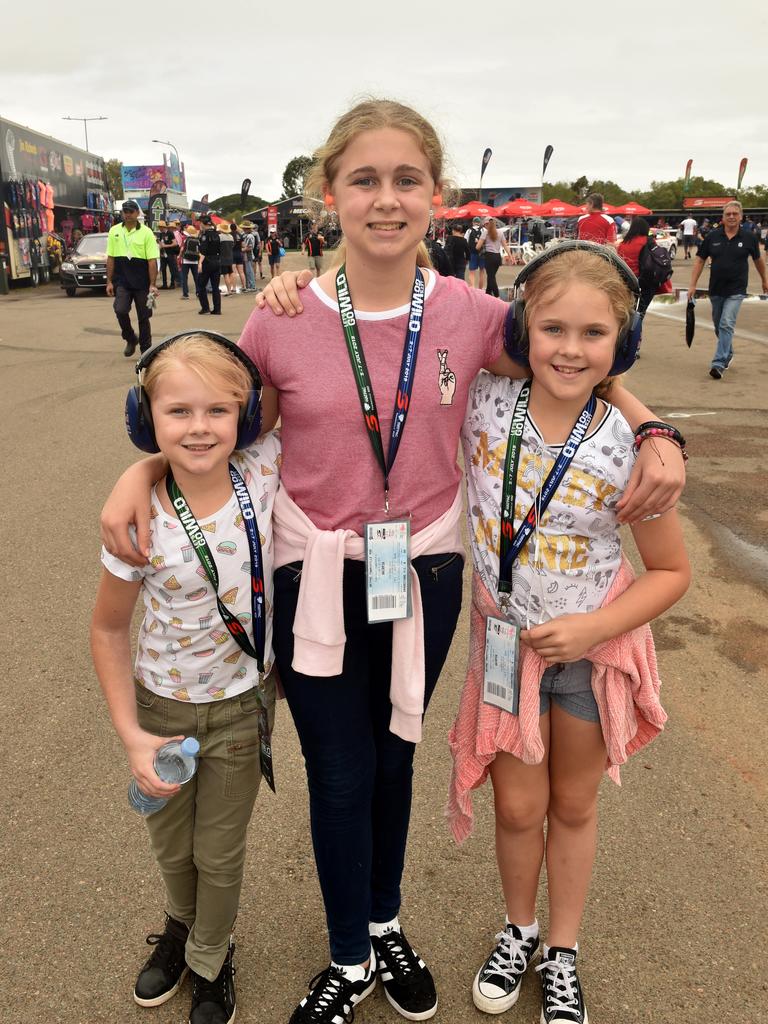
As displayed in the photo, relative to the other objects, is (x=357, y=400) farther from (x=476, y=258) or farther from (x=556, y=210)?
(x=556, y=210)

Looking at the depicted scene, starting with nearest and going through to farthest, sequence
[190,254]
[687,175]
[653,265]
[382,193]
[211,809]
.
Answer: [382,193] < [211,809] < [653,265] < [190,254] < [687,175]

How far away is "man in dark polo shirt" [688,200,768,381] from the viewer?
9.66m

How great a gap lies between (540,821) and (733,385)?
8.52 metres

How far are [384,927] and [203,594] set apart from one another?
108 cm

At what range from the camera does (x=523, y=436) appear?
1891mm

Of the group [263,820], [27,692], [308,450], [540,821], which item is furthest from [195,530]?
[27,692]

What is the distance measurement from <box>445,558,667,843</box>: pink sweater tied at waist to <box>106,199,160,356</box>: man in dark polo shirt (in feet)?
32.6

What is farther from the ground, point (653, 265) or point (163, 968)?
point (653, 265)

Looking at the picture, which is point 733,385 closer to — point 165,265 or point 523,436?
point 523,436

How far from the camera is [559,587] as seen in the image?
1904mm

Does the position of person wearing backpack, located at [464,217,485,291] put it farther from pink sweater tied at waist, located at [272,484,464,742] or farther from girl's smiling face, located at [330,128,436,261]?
pink sweater tied at waist, located at [272,484,464,742]

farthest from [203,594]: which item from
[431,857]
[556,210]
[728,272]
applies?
[556,210]

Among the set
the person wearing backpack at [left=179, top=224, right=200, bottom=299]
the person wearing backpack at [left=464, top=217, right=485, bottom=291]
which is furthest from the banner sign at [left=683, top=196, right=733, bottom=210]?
the person wearing backpack at [left=179, top=224, right=200, bottom=299]

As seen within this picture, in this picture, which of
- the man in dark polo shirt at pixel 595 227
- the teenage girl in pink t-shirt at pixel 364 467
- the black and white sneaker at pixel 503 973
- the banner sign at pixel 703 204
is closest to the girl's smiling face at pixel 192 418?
the teenage girl in pink t-shirt at pixel 364 467
